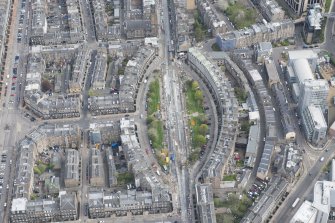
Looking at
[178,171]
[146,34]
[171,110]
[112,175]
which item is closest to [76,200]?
[112,175]

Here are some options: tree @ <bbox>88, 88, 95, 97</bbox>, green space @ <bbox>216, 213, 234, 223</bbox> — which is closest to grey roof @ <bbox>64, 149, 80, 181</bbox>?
tree @ <bbox>88, 88, 95, 97</bbox>

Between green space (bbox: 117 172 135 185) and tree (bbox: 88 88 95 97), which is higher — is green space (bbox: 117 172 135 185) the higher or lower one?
the lower one

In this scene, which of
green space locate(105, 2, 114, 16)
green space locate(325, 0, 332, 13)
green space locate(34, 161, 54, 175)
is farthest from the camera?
green space locate(105, 2, 114, 16)

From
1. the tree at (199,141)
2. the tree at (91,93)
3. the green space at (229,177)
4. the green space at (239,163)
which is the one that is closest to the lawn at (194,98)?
the tree at (199,141)

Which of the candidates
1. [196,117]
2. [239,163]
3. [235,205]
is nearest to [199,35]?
[196,117]

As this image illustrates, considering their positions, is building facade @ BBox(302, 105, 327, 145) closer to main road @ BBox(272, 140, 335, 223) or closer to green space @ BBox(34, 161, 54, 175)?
main road @ BBox(272, 140, 335, 223)

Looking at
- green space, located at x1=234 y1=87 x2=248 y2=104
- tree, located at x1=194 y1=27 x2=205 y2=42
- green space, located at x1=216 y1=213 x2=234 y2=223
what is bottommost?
green space, located at x1=216 y1=213 x2=234 y2=223

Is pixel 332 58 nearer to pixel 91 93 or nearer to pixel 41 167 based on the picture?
pixel 91 93
